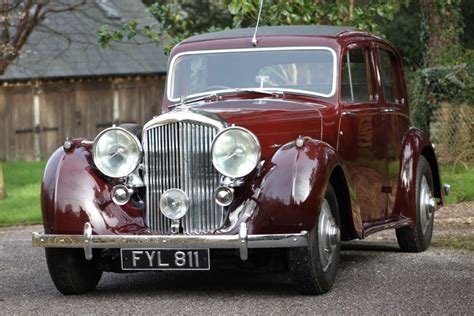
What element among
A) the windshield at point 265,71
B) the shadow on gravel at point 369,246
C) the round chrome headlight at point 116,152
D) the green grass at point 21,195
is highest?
the windshield at point 265,71

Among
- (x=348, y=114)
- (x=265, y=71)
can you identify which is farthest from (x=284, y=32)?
(x=348, y=114)

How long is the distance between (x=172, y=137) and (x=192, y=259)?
861mm

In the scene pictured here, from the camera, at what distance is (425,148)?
35.1ft

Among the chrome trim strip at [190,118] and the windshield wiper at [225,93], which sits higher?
the windshield wiper at [225,93]

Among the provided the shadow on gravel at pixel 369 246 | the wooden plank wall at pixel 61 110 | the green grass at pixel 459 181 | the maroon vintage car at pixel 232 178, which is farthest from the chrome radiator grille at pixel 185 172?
the wooden plank wall at pixel 61 110

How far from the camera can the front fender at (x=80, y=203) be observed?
25.9 ft

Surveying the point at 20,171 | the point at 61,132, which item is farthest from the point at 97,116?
the point at 20,171

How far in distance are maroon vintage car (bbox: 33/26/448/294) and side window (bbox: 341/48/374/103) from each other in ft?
0.09

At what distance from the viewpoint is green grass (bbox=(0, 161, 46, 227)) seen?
16.1m

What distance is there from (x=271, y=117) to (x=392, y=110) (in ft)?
6.78

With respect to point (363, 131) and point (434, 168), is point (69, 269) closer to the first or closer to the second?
point (363, 131)

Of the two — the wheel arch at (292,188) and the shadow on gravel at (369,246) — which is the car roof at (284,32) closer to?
the wheel arch at (292,188)

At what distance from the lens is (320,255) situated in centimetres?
780

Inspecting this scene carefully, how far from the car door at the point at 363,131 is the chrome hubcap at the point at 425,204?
74 centimetres
